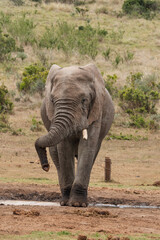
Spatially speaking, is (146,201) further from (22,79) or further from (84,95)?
(22,79)

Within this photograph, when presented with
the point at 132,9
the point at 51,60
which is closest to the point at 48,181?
the point at 51,60

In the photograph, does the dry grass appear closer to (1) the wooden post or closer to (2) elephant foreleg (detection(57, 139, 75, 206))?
(1) the wooden post

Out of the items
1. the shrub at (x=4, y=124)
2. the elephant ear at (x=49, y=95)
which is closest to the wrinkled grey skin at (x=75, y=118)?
the elephant ear at (x=49, y=95)

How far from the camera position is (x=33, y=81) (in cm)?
2550

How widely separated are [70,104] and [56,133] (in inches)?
26.5

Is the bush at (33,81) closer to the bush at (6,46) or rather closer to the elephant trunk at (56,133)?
the bush at (6,46)

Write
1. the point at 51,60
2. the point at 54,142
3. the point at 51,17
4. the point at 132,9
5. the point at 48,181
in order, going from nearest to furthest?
the point at 54,142 < the point at 48,181 < the point at 51,60 < the point at 51,17 < the point at 132,9

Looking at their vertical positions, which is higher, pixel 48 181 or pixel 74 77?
pixel 74 77

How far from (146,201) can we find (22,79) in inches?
633

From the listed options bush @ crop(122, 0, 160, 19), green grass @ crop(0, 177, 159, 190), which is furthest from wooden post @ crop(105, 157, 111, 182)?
bush @ crop(122, 0, 160, 19)

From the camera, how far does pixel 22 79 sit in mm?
25516

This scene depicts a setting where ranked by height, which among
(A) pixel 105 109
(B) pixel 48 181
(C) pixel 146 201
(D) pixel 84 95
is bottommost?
(B) pixel 48 181

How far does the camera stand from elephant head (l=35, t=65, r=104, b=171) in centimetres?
774

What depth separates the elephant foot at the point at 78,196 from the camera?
8.72 metres
